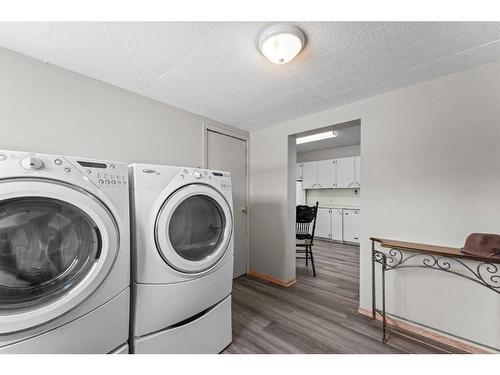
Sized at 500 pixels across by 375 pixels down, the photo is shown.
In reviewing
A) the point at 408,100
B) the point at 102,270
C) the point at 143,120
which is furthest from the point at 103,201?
the point at 408,100

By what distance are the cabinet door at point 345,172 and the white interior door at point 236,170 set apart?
2685 mm

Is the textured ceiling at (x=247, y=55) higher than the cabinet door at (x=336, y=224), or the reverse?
the textured ceiling at (x=247, y=55)

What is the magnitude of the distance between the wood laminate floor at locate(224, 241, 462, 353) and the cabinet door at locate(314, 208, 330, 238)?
1.93m

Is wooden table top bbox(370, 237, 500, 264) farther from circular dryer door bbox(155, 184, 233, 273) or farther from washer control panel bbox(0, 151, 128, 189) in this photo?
washer control panel bbox(0, 151, 128, 189)

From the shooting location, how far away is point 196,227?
1366 mm

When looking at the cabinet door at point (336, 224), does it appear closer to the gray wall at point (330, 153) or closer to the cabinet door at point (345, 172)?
the cabinet door at point (345, 172)

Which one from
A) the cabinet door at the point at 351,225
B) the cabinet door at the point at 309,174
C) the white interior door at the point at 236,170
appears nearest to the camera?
the white interior door at the point at 236,170

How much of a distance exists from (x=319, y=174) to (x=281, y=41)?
404cm

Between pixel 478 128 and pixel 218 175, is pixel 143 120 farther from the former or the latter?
pixel 478 128

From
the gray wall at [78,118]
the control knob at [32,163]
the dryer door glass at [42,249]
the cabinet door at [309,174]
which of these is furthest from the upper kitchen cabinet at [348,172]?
the control knob at [32,163]

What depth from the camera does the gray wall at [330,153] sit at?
449cm

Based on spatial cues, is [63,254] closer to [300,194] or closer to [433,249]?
[433,249]
